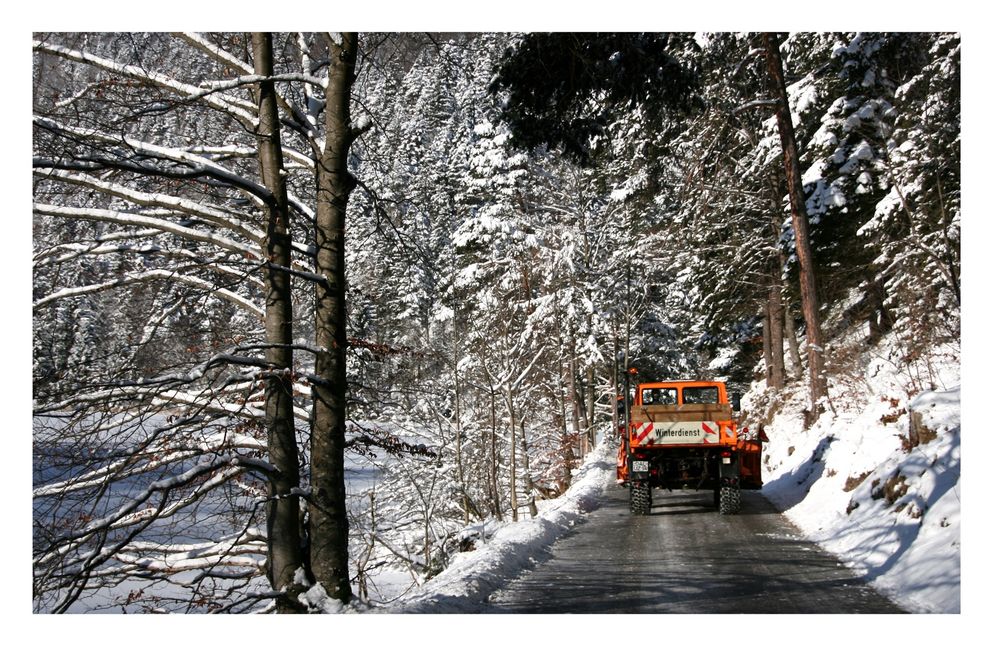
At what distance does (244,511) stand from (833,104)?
12786 millimetres

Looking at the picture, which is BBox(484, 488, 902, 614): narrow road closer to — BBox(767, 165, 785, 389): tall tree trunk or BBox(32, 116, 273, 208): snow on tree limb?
BBox(32, 116, 273, 208): snow on tree limb

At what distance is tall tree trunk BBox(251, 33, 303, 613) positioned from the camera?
5.84 metres

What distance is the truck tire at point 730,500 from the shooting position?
1175 centimetres

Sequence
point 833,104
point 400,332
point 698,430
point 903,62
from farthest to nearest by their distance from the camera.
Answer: point 833,104 < point 400,332 < point 698,430 < point 903,62

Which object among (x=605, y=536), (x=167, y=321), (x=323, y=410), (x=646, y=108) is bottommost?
(x=605, y=536)

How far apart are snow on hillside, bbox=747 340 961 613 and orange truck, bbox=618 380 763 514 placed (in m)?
0.95

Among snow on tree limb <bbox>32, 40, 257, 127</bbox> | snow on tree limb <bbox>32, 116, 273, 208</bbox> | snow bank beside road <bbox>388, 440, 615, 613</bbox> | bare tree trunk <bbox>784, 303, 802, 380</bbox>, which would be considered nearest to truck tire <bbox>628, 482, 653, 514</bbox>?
snow bank beside road <bbox>388, 440, 615, 613</bbox>

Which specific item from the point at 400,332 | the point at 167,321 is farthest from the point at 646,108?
the point at 400,332

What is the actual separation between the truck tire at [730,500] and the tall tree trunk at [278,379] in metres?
7.58

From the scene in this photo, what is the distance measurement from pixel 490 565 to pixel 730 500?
532cm

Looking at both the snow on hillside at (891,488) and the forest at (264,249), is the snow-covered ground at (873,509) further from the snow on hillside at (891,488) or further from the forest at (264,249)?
the forest at (264,249)

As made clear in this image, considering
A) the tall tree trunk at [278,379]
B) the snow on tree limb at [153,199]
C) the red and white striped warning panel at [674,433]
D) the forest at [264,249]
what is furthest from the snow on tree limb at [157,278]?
the red and white striped warning panel at [674,433]

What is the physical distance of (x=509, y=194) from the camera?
840 inches

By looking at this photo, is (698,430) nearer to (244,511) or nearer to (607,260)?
(244,511)
